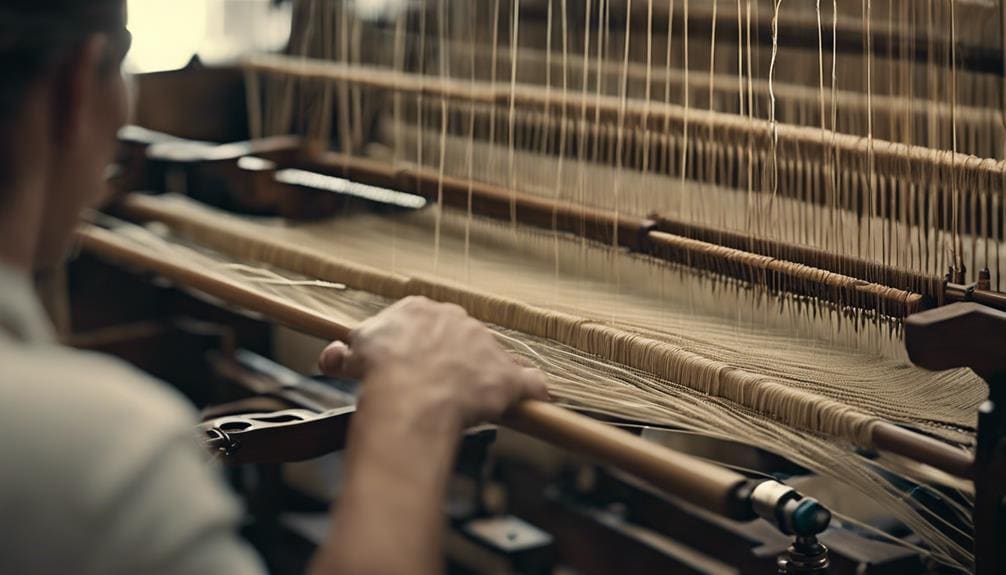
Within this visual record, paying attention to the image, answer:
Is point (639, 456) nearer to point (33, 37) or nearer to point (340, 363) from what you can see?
point (340, 363)

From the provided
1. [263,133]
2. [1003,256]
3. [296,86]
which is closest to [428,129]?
[296,86]

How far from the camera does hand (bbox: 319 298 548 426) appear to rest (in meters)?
1.12

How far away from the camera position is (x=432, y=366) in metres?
1.17

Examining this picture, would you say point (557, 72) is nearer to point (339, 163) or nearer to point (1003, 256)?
point (339, 163)

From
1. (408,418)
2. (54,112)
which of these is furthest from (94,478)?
(408,418)

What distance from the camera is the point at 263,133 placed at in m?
3.13

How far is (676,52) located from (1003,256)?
89 centimetres

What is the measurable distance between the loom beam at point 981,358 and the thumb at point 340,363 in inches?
21.7

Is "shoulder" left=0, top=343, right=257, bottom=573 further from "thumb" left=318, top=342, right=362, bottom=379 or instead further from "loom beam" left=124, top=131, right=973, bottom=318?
"loom beam" left=124, top=131, right=973, bottom=318

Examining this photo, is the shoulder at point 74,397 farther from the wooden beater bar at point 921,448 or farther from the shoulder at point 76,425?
the wooden beater bar at point 921,448

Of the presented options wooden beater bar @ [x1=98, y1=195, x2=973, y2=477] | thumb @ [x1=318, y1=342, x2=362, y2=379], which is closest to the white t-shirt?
thumb @ [x1=318, y1=342, x2=362, y2=379]

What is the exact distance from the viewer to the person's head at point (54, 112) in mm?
816

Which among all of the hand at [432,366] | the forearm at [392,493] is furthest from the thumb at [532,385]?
the forearm at [392,493]

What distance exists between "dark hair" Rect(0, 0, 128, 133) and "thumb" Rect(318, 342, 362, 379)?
475 millimetres
